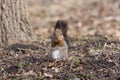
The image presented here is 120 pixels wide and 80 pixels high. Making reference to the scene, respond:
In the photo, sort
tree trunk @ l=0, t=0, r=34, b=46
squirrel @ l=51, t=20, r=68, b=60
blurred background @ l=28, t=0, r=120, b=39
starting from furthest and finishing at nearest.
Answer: blurred background @ l=28, t=0, r=120, b=39 → tree trunk @ l=0, t=0, r=34, b=46 → squirrel @ l=51, t=20, r=68, b=60

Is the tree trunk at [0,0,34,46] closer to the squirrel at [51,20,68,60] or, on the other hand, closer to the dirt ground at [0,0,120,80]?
the dirt ground at [0,0,120,80]

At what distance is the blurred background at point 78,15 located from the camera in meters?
13.0

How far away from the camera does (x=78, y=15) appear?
14.6m

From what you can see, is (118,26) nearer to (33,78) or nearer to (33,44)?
(33,44)

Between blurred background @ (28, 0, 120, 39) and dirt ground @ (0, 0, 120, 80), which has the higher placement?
blurred background @ (28, 0, 120, 39)

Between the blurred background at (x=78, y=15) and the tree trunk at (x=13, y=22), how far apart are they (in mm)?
4633

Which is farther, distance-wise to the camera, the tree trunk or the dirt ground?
the tree trunk

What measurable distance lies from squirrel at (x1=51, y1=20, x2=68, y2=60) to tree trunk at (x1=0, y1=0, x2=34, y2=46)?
1.53 m

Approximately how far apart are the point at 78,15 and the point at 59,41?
8.97 meters

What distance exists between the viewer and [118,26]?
1293 cm

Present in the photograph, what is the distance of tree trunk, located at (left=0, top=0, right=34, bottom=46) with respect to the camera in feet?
23.8

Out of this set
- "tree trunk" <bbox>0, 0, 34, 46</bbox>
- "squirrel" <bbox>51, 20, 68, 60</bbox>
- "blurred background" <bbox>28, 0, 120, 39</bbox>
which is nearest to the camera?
"squirrel" <bbox>51, 20, 68, 60</bbox>

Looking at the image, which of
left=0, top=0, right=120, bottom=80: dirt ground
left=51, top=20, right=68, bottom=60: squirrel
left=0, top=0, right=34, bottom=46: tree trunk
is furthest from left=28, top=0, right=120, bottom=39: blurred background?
left=51, top=20, right=68, bottom=60: squirrel

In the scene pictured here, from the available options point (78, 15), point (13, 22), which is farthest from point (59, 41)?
point (78, 15)
